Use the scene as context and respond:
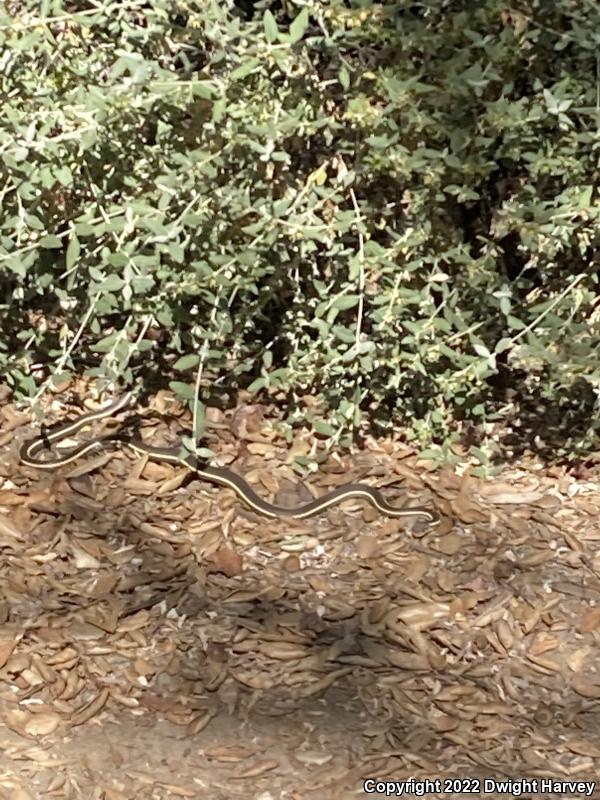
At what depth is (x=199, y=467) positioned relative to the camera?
4.19 metres

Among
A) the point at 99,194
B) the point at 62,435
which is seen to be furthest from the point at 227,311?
the point at 62,435

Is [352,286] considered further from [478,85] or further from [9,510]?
[9,510]

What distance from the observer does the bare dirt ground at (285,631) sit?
3.12 meters

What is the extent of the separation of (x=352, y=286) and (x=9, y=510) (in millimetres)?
1452

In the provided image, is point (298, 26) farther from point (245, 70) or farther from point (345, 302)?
point (345, 302)

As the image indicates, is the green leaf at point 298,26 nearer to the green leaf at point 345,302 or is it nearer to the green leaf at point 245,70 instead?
the green leaf at point 245,70

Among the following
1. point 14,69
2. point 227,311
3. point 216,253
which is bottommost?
point 227,311

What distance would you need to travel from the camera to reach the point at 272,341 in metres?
4.34

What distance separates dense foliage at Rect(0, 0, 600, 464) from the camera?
348cm

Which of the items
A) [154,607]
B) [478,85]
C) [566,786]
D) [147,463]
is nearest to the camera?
[566,786]

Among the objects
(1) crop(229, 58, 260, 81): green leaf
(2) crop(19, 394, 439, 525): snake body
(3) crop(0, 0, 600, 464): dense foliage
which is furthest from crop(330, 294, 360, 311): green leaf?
(1) crop(229, 58, 260, 81): green leaf

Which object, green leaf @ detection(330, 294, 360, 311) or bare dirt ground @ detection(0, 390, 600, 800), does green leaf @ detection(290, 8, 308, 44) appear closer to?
Result: green leaf @ detection(330, 294, 360, 311)

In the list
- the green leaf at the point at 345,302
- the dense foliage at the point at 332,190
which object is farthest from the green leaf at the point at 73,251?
the green leaf at the point at 345,302

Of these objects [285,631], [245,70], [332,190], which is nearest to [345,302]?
[332,190]
